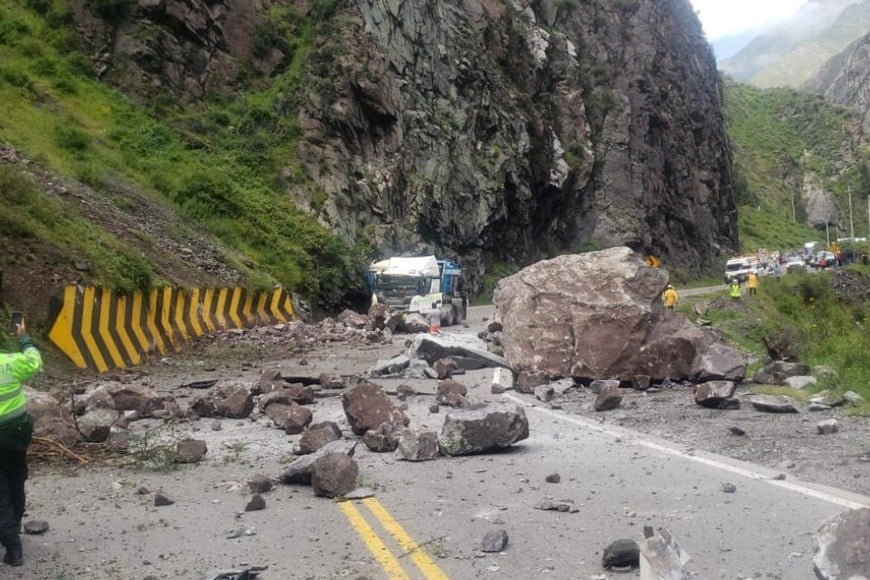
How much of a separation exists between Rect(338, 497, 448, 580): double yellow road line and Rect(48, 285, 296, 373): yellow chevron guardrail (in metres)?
10.1

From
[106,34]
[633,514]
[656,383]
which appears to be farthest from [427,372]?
[106,34]

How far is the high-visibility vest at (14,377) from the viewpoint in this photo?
536cm

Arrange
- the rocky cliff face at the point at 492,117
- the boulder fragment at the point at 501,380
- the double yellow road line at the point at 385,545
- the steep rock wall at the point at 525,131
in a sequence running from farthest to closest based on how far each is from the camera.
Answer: the steep rock wall at the point at 525,131 → the rocky cliff face at the point at 492,117 → the boulder fragment at the point at 501,380 → the double yellow road line at the point at 385,545

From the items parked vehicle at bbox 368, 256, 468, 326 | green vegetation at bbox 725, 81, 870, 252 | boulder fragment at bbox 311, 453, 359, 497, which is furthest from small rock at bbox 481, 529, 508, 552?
green vegetation at bbox 725, 81, 870, 252

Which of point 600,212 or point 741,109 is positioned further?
point 741,109

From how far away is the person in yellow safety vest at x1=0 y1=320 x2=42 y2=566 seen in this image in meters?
5.25

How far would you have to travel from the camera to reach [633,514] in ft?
18.9

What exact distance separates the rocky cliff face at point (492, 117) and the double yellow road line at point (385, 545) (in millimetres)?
28572

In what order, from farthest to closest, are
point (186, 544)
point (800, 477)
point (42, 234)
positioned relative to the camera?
point (42, 234), point (800, 477), point (186, 544)

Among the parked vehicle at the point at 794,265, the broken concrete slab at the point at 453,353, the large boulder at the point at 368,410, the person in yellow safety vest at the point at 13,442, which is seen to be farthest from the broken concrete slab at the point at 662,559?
the parked vehicle at the point at 794,265

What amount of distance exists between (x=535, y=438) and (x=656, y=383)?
441 centimetres

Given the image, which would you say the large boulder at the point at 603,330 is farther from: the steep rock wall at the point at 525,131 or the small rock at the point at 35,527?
the steep rock wall at the point at 525,131

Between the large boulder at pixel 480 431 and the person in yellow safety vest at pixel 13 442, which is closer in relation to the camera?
the person in yellow safety vest at pixel 13 442

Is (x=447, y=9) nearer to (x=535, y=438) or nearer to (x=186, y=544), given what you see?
(x=535, y=438)
